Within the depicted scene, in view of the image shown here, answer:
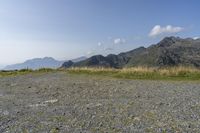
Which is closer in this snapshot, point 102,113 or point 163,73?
point 102,113

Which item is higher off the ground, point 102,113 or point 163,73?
point 163,73

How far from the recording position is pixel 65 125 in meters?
8.82

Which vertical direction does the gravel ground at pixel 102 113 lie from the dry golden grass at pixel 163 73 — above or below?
below

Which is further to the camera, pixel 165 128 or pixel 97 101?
pixel 97 101

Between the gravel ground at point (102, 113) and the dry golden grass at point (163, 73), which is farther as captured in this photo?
the dry golden grass at point (163, 73)

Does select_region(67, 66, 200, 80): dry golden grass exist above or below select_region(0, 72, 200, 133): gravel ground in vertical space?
above

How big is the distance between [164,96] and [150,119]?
509cm

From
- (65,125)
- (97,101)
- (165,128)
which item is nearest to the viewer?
(165,128)

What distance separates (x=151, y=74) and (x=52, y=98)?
46.9ft

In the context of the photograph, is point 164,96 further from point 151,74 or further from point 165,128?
point 151,74

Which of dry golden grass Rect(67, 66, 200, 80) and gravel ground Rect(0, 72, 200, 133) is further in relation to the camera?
dry golden grass Rect(67, 66, 200, 80)

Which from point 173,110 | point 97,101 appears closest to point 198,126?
point 173,110

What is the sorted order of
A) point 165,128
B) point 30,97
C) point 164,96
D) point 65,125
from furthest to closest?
1. point 30,97
2. point 164,96
3. point 65,125
4. point 165,128

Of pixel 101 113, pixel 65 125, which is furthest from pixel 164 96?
pixel 65 125
